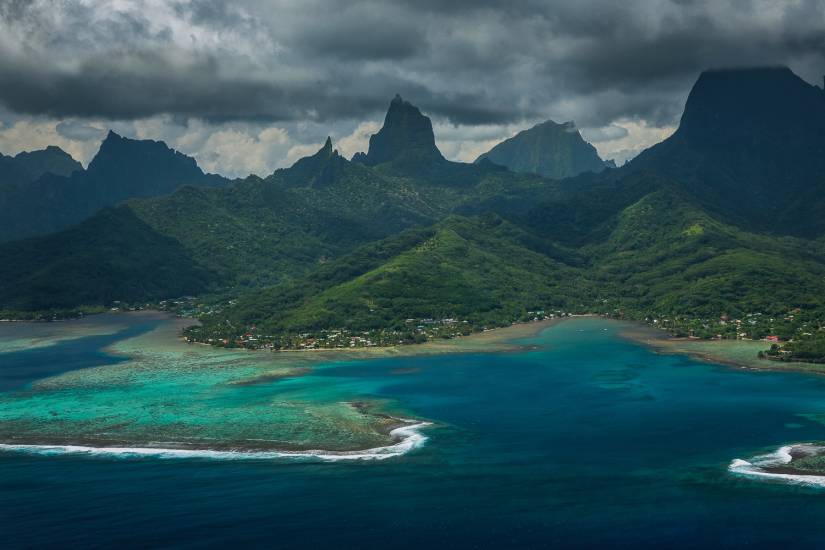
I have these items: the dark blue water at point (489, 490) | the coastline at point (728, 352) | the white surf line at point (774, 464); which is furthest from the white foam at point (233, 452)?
the coastline at point (728, 352)

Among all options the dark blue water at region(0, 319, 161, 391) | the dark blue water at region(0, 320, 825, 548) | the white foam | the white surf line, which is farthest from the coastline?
the dark blue water at region(0, 319, 161, 391)

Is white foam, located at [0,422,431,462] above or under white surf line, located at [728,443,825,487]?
above

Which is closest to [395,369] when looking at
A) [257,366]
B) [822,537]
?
[257,366]

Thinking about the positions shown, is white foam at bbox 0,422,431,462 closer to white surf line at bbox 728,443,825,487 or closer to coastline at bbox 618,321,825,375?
white surf line at bbox 728,443,825,487

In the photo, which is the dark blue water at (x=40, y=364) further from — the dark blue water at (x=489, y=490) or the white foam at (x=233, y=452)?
the dark blue water at (x=489, y=490)

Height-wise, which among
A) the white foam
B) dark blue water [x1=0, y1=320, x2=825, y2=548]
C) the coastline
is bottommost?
dark blue water [x1=0, y1=320, x2=825, y2=548]

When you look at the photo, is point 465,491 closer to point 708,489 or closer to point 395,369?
point 708,489
